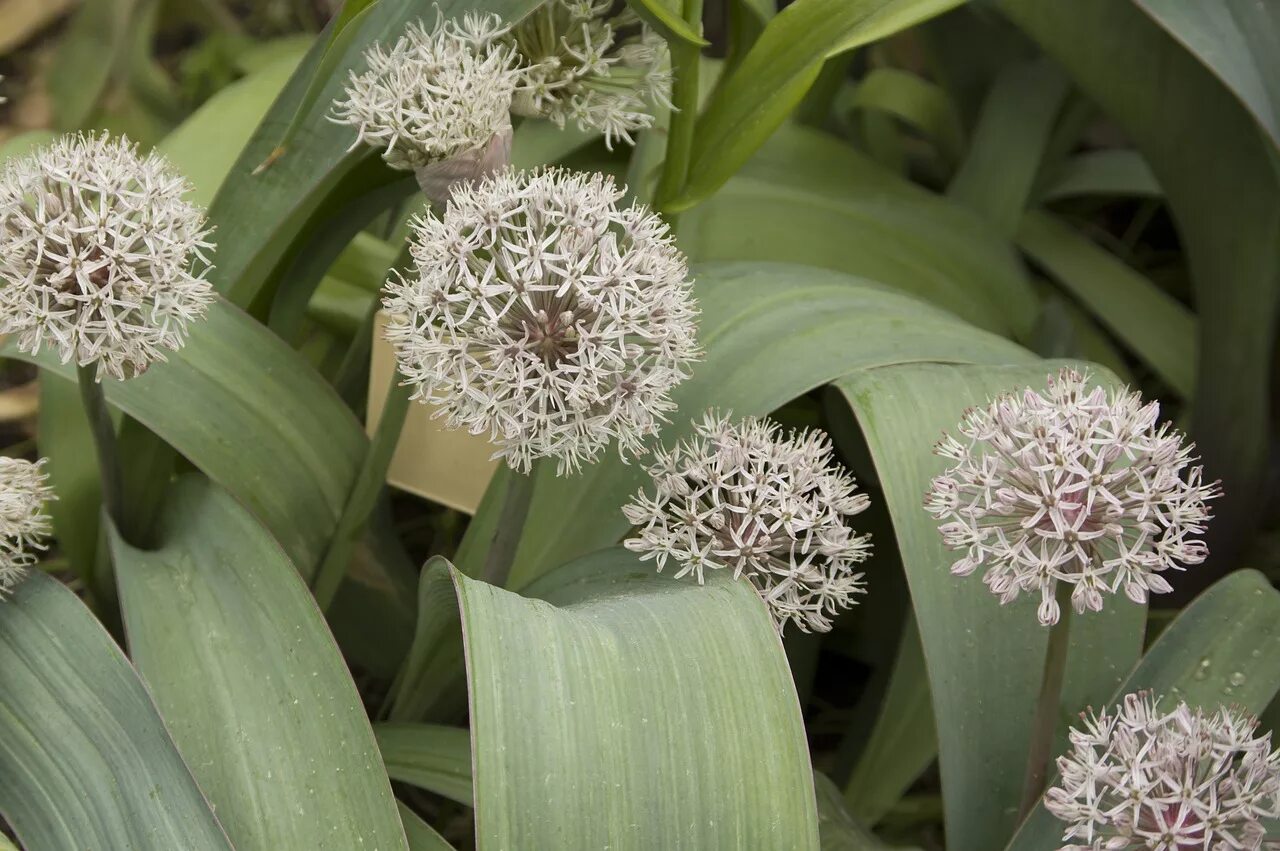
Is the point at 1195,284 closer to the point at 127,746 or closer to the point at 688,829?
the point at 688,829

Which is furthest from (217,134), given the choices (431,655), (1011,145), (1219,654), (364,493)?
(1219,654)

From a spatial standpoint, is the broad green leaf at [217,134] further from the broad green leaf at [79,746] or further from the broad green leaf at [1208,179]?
the broad green leaf at [1208,179]

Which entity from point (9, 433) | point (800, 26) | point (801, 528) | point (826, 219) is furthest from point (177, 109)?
point (801, 528)

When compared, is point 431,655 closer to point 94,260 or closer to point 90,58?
point 94,260

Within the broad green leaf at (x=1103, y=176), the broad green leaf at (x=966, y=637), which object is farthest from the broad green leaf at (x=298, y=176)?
the broad green leaf at (x=1103, y=176)

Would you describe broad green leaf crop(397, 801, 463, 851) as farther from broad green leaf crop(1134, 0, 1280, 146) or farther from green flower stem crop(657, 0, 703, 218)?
broad green leaf crop(1134, 0, 1280, 146)

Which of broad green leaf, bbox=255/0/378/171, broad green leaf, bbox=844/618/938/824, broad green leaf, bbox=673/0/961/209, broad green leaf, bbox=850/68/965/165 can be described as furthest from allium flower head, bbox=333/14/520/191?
broad green leaf, bbox=850/68/965/165

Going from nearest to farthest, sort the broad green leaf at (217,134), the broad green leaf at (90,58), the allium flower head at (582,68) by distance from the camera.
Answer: the allium flower head at (582,68) → the broad green leaf at (217,134) → the broad green leaf at (90,58)
